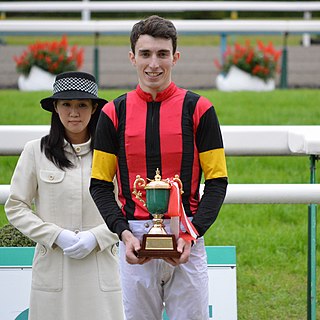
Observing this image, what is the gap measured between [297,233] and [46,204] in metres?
2.92

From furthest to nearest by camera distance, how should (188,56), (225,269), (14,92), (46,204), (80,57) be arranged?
(188,56) → (80,57) → (14,92) → (225,269) → (46,204)

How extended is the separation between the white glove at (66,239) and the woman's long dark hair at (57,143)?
0.25m

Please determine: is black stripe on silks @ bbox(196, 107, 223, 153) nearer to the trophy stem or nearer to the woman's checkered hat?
the trophy stem

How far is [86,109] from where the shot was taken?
3.67 metres

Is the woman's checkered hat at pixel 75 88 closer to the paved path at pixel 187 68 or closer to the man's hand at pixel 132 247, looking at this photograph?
the man's hand at pixel 132 247

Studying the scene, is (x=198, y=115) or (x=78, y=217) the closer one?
(x=198, y=115)

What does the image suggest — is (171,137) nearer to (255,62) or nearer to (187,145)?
(187,145)

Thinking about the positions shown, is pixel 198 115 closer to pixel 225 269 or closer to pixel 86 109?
pixel 86 109

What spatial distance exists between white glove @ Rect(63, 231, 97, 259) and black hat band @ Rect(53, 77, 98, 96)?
54 cm

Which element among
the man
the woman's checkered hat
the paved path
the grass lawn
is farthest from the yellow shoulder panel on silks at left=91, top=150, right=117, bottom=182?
the paved path

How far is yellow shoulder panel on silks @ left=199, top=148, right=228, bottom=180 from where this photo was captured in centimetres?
326

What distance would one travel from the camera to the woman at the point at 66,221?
3594mm

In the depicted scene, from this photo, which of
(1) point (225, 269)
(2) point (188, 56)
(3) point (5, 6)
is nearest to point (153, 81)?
(1) point (225, 269)

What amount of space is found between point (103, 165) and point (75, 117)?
0.38m
